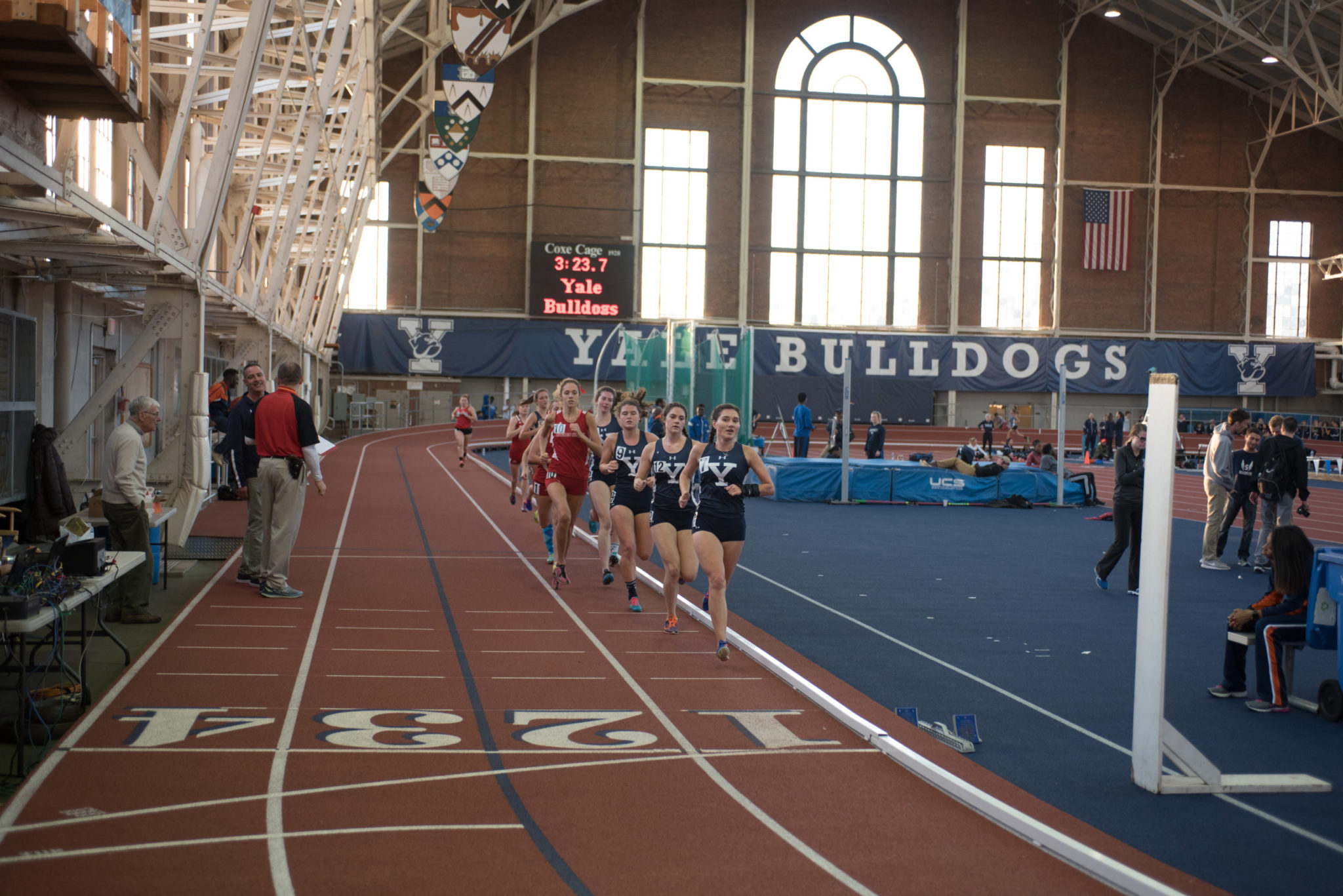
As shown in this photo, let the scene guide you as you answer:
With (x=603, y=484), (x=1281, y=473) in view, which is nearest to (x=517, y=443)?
(x=603, y=484)

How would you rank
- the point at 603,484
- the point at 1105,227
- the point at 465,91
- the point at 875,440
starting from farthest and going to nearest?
the point at 1105,227 < the point at 875,440 < the point at 465,91 < the point at 603,484

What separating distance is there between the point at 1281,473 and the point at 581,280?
108 feet

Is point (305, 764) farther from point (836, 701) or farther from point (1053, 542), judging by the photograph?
point (1053, 542)

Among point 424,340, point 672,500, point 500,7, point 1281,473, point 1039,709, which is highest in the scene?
point 500,7

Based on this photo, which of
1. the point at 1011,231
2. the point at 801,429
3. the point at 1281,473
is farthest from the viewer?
the point at 1011,231

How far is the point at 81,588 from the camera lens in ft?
20.6

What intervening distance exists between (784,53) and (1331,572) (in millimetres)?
42435

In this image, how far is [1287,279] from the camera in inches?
1908

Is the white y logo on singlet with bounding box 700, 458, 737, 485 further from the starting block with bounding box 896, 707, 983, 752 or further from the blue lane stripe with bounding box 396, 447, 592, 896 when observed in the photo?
the starting block with bounding box 896, 707, 983, 752

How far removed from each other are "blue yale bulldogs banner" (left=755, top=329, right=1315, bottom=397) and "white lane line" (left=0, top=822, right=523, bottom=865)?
40357 mm

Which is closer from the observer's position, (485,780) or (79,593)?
(485,780)

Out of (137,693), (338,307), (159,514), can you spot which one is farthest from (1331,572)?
(338,307)

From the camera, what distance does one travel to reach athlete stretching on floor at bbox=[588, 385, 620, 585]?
436 inches

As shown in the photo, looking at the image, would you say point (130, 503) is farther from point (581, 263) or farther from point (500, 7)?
point (581, 263)
